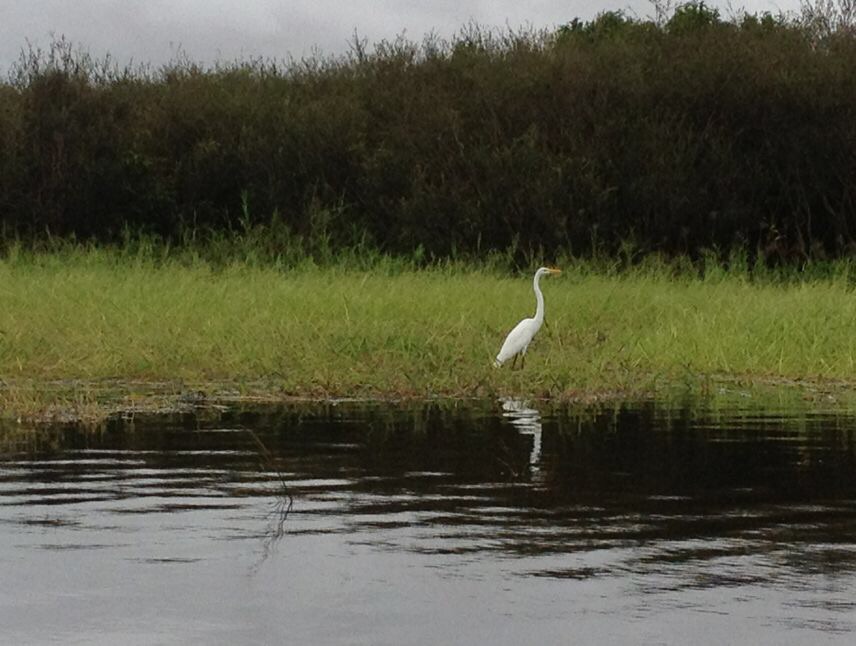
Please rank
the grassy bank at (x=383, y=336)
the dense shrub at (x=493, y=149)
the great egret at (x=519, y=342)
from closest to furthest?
the grassy bank at (x=383, y=336)
the great egret at (x=519, y=342)
the dense shrub at (x=493, y=149)

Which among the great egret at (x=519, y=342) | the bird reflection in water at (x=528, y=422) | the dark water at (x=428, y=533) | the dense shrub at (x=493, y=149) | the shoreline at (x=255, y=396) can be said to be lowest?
the dark water at (x=428, y=533)

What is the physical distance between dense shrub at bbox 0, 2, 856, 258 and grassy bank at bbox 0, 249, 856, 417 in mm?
3283

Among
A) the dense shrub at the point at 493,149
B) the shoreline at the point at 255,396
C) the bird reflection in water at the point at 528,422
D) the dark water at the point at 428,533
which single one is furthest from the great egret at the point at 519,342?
the dense shrub at the point at 493,149

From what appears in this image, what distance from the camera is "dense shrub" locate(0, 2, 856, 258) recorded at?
24.0m

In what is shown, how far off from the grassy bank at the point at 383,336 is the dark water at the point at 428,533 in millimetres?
2022

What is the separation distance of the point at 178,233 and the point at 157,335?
402 inches

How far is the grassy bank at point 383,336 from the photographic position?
1392 centimetres

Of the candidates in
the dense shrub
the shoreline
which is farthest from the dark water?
the dense shrub

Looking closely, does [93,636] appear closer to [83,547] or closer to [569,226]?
[83,547]

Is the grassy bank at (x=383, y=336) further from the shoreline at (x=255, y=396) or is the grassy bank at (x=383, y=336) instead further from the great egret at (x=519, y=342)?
the great egret at (x=519, y=342)

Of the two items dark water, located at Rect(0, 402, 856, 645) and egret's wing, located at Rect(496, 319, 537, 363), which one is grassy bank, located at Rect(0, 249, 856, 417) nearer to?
egret's wing, located at Rect(496, 319, 537, 363)

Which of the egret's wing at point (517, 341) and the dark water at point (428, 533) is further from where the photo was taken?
the egret's wing at point (517, 341)

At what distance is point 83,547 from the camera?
23.9 feet

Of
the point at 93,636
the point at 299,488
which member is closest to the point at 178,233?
the point at 299,488
